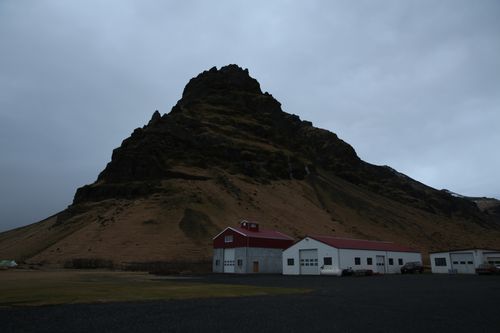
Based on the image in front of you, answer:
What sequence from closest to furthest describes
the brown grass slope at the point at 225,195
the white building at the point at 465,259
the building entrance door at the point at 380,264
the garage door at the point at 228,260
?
1. the white building at the point at 465,259
2. the building entrance door at the point at 380,264
3. the garage door at the point at 228,260
4. the brown grass slope at the point at 225,195

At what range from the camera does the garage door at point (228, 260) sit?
58.8 meters

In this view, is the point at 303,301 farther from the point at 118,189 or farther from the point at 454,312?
the point at 118,189

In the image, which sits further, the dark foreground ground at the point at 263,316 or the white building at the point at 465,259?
the white building at the point at 465,259

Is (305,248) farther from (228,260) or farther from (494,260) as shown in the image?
(494,260)

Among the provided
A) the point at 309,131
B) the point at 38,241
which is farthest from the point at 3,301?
the point at 309,131

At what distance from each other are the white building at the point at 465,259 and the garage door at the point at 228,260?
29.9m

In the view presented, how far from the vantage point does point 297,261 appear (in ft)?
178

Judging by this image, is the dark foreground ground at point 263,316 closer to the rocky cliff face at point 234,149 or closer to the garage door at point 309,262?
the garage door at point 309,262

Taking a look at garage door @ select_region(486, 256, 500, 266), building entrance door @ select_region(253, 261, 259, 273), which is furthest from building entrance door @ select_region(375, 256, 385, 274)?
building entrance door @ select_region(253, 261, 259, 273)

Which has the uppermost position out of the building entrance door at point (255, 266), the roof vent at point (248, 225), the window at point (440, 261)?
the roof vent at point (248, 225)

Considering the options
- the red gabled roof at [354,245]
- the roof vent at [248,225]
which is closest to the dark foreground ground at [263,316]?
the red gabled roof at [354,245]

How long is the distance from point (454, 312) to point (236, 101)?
127534 millimetres

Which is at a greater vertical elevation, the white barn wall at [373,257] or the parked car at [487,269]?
the white barn wall at [373,257]

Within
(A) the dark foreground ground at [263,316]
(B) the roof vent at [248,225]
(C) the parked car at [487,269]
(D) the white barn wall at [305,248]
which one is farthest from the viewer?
(B) the roof vent at [248,225]
